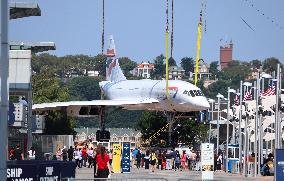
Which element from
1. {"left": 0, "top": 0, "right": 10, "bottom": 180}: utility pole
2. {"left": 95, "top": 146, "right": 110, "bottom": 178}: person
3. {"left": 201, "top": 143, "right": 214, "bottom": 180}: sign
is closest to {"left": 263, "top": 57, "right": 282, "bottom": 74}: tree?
Result: {"left": 201, "top": 143, "right": 214, "bottom": 180}: sign

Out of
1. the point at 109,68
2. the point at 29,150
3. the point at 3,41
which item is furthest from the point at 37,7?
the point at 109,68

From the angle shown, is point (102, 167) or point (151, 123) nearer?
point (102, 167)

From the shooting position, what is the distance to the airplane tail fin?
102306 mm

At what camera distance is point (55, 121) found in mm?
105875

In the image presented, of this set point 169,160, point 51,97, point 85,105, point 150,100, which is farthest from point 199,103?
point 51,97

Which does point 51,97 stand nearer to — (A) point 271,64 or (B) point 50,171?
(A) point 271,64

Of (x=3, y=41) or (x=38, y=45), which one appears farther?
(x=38, y=45)

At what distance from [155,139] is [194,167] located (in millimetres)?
38916

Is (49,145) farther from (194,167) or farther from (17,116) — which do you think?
(17,116)

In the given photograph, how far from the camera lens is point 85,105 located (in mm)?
85062

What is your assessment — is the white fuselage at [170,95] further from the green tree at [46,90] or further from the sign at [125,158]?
the sign at [125,158]

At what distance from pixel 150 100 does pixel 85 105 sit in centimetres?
506

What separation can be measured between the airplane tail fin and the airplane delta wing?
14.1m

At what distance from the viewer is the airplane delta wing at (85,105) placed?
275ft
